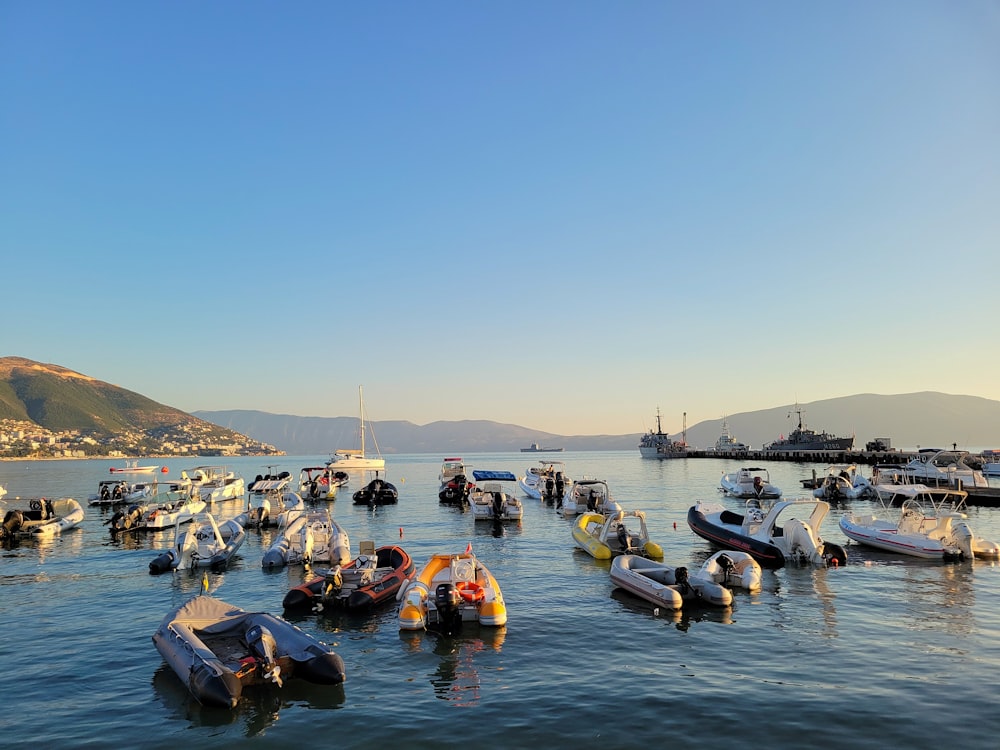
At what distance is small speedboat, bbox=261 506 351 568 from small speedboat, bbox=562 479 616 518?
2372 cm

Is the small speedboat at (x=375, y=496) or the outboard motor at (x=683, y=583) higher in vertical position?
the outboard motor at (x=683, y=583)

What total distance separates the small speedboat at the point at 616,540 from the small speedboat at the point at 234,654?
64.1ft

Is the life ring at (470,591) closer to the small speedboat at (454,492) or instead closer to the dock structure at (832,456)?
the small speedboat at (454,492)

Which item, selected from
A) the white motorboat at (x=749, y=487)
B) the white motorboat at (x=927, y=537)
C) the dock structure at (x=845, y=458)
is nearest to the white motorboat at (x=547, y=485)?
the white motorboat at (x=749, y=487)

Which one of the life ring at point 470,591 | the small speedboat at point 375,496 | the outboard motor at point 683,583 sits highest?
the life ring at point 470,591

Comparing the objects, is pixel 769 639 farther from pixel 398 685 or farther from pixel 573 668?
pixel 398 685

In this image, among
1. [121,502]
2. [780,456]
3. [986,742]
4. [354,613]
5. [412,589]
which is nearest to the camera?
[986,742]

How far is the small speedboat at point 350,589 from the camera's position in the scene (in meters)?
22.9

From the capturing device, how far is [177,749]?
12.6 metres

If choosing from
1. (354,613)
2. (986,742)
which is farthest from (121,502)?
(986,742)

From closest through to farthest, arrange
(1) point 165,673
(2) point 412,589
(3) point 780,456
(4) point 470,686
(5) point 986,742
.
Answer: (5) point 986,742 < (4) point 470,686 < (1) point 165,673 < (2) point 412,589 < (3) point 780,456

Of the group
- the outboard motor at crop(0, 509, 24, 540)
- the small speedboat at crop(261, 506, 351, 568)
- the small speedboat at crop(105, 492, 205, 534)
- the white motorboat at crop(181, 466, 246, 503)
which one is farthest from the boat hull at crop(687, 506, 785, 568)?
the white motorboat at crop(181, 466, 246, 503)

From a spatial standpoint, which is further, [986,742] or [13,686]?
[13,686]

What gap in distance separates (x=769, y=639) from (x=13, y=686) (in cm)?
2155
